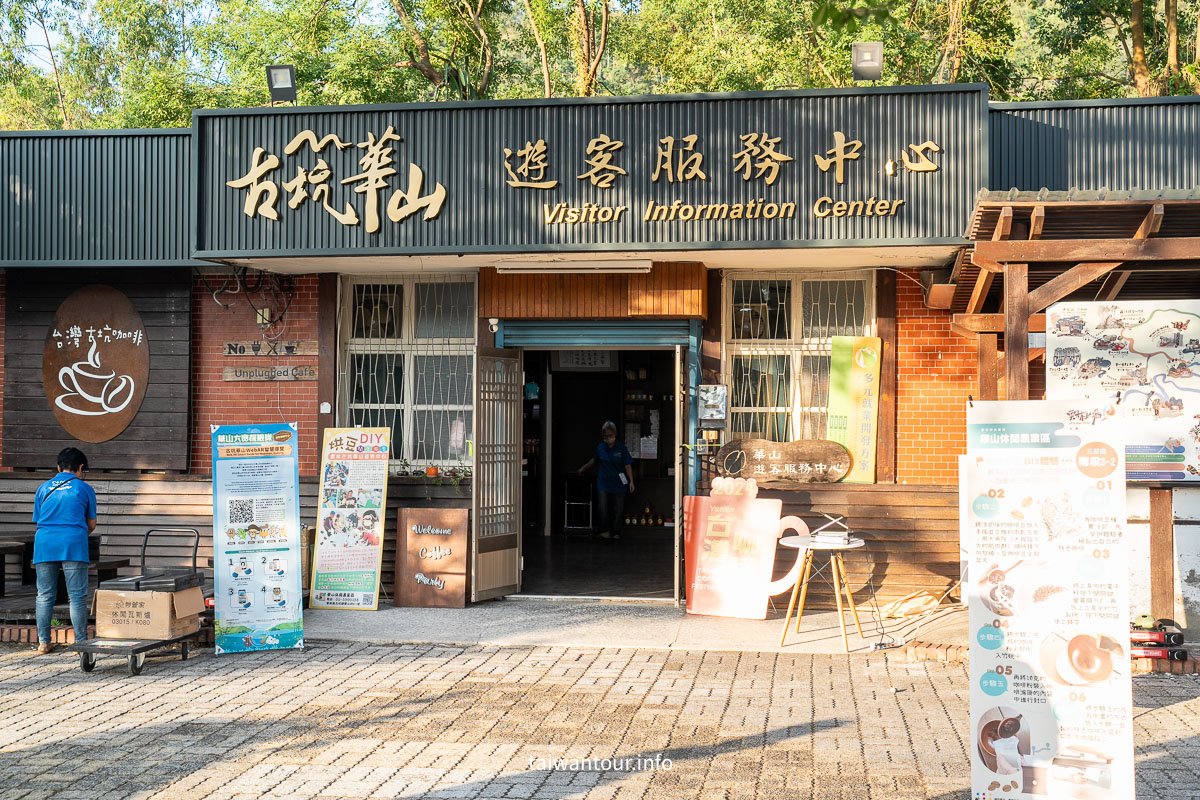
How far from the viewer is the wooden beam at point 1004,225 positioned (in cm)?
736

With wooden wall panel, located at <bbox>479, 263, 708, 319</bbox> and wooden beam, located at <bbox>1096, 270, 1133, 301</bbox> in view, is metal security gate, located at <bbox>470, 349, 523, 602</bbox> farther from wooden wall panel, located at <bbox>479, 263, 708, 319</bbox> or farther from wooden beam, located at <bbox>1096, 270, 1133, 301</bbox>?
wooden beam, located at <bbox>1096, 270, 1133, 301</bbox>

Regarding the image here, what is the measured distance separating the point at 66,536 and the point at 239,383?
10.8 feet

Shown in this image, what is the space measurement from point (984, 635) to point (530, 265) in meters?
6.49

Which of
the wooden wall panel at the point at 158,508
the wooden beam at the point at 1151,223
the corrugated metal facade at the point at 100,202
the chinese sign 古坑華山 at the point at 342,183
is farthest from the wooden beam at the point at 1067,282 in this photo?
the corrugated metal facade at the point at 100,202

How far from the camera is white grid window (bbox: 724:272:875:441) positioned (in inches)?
420

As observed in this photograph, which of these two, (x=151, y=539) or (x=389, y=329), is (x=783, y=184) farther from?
(x=151, y=539)

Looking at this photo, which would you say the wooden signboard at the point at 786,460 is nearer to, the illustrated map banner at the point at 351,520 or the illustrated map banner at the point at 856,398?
the illustrated map banner at the point at 856,398

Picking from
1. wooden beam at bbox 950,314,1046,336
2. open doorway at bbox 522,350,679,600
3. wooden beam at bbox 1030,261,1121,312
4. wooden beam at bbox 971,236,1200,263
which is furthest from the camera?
open doorway at bbox 522,350,679,600

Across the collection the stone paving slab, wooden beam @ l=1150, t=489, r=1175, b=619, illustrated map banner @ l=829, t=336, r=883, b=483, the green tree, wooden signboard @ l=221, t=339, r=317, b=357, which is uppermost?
the green tree

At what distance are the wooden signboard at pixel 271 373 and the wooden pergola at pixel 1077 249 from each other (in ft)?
21.7

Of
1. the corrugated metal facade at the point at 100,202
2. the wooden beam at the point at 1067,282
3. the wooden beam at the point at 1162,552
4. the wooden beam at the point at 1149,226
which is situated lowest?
the wooden beam at the point at 1162,552

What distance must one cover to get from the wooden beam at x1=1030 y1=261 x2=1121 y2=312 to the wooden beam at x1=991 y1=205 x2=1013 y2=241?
0.46 meters

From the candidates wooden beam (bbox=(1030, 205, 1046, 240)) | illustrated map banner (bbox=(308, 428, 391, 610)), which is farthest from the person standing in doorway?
wooden beam (bbox=(1030, 205, 1046, 240))

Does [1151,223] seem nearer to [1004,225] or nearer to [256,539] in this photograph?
[1004,225]
